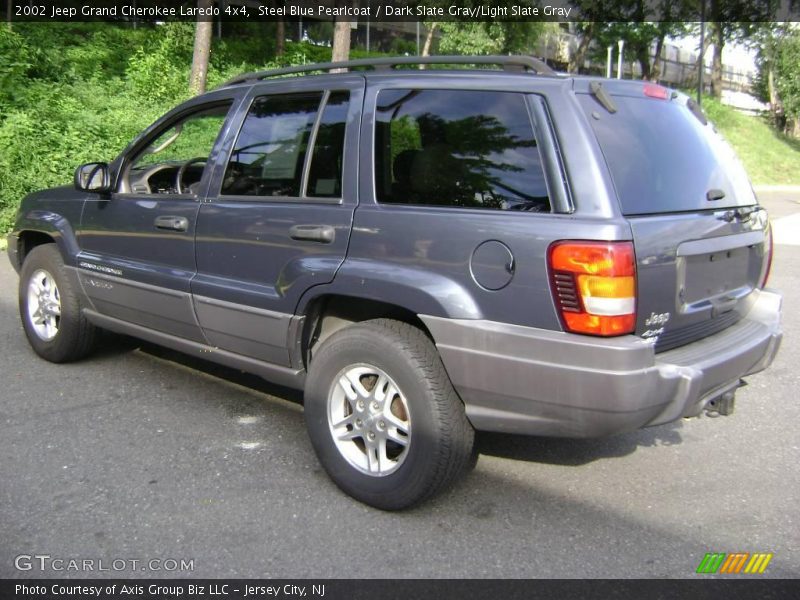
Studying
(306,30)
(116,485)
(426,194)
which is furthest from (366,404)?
(306,30)

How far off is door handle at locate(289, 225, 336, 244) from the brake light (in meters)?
1.51

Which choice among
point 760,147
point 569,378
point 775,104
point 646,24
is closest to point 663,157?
point 569,378

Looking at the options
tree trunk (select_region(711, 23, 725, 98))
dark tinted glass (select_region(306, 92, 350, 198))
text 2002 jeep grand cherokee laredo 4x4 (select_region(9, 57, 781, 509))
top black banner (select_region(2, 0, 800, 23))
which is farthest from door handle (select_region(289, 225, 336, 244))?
tree trunk (select_region(711, 23, 725, 98))

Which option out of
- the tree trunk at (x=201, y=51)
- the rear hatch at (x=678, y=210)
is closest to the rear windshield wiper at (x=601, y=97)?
the rear hatch at (x=678, y=210)

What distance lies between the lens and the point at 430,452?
121 inches

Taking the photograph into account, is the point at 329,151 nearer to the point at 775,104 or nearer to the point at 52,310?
the point at 52,310

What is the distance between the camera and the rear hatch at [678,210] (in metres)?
2.90

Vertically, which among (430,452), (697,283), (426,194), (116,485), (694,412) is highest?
(426,194)

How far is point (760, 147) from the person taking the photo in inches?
1249

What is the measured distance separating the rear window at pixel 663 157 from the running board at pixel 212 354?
1.74 meters

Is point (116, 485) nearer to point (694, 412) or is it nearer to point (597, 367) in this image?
point (597, 367)

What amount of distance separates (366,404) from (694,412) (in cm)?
135

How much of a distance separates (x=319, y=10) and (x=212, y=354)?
25800 millimetres
